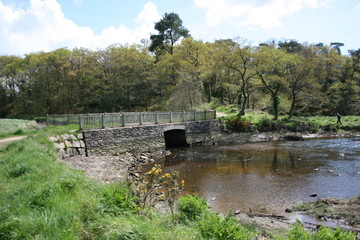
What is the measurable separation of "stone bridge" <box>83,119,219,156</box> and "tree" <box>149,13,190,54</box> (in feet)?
78.8

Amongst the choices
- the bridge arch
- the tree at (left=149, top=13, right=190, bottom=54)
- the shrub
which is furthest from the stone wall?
the tree at (left=149, top=13, right=190, bottom=54)

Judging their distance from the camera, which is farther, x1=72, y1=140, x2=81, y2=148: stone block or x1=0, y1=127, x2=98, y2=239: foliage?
x1=72, y1=140, x2=81, y2=148: stone block

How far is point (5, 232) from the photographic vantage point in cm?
396

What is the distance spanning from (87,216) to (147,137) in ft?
52.9

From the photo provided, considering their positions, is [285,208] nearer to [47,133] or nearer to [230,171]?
[230,171]

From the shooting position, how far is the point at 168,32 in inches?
1825

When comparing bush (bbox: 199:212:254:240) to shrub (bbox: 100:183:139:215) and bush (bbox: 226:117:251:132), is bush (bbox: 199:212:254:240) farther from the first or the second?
bush (bbox: 226:117:251:132)

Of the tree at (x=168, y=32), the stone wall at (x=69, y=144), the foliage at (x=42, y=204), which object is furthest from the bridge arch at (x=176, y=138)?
the tree at (x=168, y=32)

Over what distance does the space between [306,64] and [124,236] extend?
33.1 m

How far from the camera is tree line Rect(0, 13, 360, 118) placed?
32.5m

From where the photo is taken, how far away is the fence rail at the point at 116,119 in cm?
1712

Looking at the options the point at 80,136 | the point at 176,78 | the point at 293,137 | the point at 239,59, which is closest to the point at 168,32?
the point at 176,78

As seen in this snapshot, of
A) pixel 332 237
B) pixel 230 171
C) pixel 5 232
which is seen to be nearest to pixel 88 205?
pixel 5 232

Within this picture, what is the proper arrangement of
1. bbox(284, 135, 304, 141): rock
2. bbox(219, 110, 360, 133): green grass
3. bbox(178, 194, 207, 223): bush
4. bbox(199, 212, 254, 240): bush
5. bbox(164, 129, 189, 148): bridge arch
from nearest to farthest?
bbox(199, 212, 254, 240): bush → bbox(178, 194, 207, 223): bush → bbox(164, 129, 189, 148): bridge arch → bbox(284, 135, 304, 141): rock → bbox(219, 110, 360, 133): green grass
